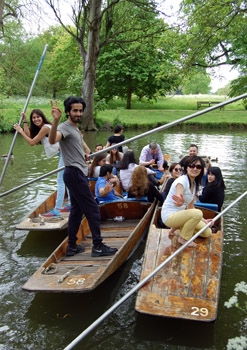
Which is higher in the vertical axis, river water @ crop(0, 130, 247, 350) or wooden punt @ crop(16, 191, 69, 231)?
wooden punt @ crop(16, 191, 69, 231)

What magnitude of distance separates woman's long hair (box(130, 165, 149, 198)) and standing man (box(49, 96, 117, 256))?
135 centimetres

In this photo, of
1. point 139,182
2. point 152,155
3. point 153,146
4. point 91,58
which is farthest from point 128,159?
point 91,58

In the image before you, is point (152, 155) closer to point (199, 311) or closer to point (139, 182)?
point (139, 182)

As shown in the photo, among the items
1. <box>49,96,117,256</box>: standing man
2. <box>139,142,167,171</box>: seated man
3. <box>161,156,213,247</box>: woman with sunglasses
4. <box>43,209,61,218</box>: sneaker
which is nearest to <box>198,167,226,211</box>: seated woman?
<box>161,156,213,247</box>: woman with sunglasses

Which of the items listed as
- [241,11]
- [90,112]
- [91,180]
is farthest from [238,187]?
[90,112]

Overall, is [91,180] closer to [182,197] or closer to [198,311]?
[182,197]

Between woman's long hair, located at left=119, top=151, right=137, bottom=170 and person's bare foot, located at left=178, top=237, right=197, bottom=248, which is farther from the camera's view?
woman's long hair, located at left=119, top=151, right=137, bottom=170

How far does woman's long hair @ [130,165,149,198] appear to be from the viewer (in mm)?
5164

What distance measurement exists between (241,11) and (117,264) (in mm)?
7565

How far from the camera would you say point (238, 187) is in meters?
8.26

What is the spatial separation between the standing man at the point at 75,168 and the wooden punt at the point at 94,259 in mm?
178

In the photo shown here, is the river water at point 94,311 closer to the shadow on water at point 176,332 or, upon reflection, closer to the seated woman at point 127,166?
the shadow on water at point 176,332

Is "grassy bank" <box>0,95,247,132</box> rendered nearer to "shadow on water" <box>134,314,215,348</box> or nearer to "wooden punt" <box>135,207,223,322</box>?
"wooden punt" <box>135,207,223,322</box>

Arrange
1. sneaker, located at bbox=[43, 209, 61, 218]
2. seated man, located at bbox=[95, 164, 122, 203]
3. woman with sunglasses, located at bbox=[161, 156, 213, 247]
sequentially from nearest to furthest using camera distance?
woman with sunglasses, located at bbox=[161, 156, 213, 247] → seated man, located at bbox=[95, 164, 122, 203] → sneaker, located at bbox=[43, 209, 61, 218]
